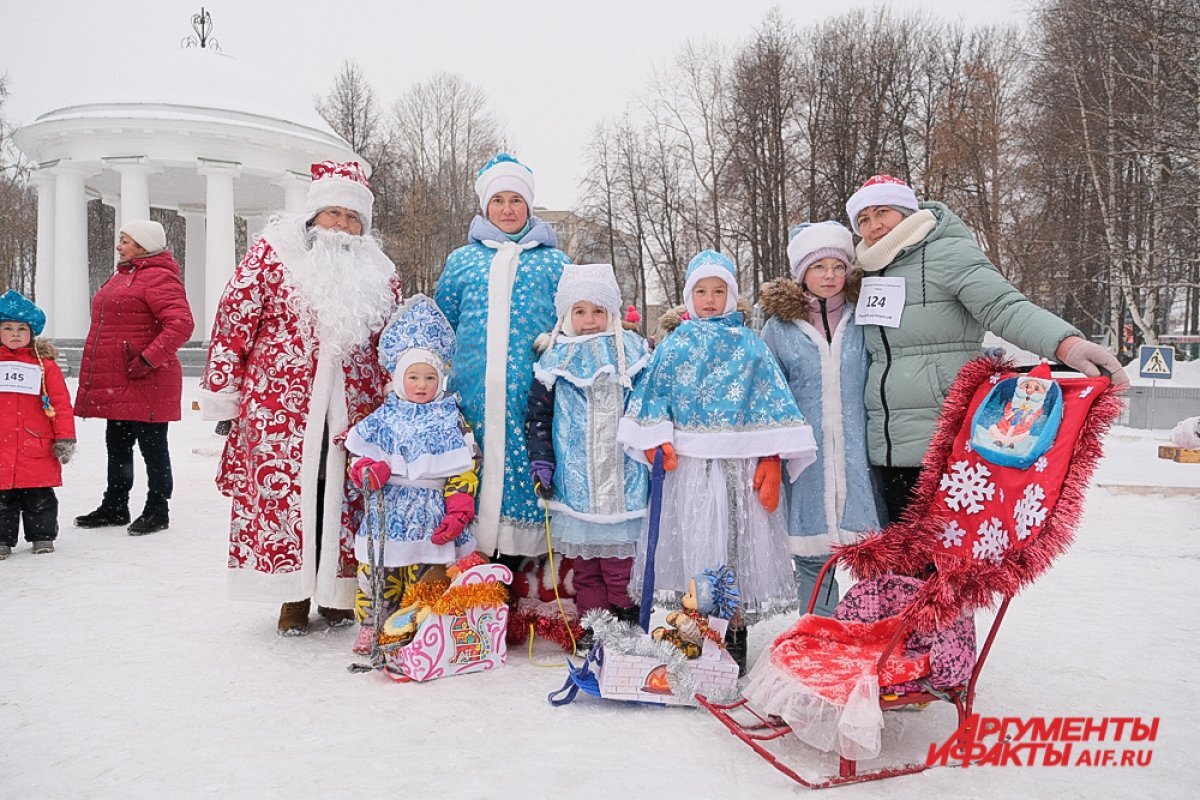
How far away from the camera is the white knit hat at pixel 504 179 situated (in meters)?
3.98

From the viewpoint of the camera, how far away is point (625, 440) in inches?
134

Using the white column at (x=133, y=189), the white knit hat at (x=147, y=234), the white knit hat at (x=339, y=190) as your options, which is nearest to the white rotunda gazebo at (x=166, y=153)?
the white column at (x=133, y=189)

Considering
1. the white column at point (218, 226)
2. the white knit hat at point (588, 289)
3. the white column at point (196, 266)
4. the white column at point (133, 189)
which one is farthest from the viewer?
the white column at point (196, 266)

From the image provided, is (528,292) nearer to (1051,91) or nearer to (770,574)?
(770,574)

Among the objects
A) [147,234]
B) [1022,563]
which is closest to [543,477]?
[1022,563]

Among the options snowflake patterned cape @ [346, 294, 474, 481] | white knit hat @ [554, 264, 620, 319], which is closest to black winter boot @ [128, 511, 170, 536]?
snowflake patterned cape @ [346, 294, 474, 481]

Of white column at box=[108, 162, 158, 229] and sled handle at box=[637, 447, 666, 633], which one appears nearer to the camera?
sled handle at box=[637, 447, 666, 633]

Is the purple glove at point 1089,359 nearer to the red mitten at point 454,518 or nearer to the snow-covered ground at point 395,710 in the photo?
the snow-covered ground at point 395,710

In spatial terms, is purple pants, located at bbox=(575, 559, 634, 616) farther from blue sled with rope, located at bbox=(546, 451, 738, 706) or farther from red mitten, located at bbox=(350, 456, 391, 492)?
red mitten, located at bbox=(350, 456, 391, 492)

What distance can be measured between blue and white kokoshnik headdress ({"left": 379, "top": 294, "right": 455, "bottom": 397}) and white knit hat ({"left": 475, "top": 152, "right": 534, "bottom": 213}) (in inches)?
26.4

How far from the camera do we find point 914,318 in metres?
3.32

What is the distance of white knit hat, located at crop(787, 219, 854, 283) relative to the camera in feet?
11.5

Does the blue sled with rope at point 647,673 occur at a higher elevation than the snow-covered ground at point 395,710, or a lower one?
higher

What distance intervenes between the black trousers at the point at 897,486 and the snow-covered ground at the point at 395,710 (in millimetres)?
807
